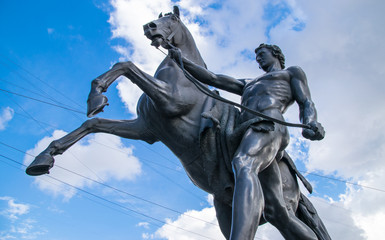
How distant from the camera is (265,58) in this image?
19.5ft

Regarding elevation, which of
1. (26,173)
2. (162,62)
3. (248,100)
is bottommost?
(26,173)

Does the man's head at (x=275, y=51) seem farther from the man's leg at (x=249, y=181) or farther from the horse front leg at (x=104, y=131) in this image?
the horse front leg at (x=104, y=131)

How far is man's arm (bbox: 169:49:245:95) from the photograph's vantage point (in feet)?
18.0

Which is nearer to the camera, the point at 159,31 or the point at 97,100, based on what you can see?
the point at 97,100

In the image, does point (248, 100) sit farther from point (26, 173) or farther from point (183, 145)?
point (26, 173)

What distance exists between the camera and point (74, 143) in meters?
5.70

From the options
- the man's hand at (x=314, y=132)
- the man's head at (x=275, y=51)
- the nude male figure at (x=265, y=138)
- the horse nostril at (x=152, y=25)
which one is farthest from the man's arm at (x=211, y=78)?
the man's hand at (x=314, y=132)

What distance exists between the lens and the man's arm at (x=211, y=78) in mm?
5472

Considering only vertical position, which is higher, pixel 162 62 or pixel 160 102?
pixel 162 62

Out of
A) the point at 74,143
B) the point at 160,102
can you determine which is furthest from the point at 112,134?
the point at 160,102

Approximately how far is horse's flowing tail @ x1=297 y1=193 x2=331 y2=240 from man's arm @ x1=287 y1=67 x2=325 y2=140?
57.5 inches

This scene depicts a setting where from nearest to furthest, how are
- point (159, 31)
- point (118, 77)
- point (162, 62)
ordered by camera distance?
point (118, 77) → point (159, 31) → point (162, 62)

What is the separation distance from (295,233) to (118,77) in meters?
2.89

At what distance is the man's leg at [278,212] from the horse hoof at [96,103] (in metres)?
2.14
